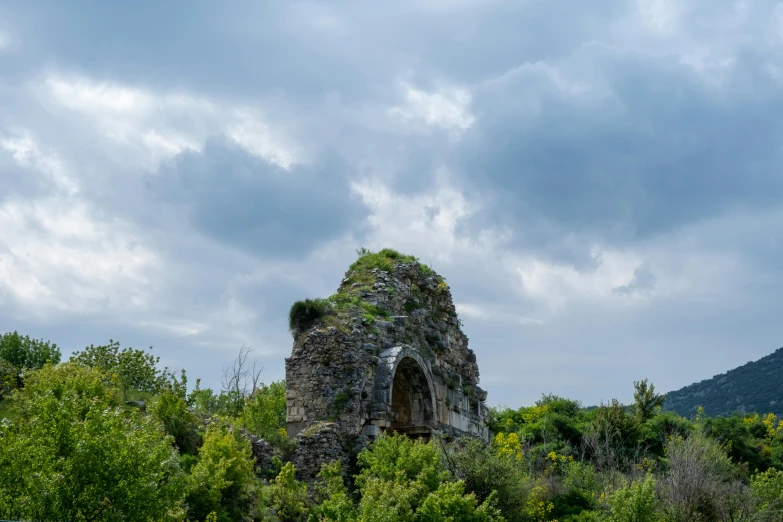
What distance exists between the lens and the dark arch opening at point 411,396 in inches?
736

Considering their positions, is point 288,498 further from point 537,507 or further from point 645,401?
point 645,401

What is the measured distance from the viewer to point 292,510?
1274 cm

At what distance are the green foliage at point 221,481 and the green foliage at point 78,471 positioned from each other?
124 inches

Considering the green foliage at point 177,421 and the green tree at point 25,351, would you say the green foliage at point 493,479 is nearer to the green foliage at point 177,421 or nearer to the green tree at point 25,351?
the green foliage at point 177,421

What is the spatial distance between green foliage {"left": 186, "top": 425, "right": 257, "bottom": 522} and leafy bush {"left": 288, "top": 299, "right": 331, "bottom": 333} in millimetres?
4402

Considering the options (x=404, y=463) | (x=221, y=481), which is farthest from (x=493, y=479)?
(x=221, y=481)

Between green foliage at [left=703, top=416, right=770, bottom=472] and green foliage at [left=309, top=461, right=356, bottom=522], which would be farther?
green foliage at [left=703, top=416, right=770, bottom=472]

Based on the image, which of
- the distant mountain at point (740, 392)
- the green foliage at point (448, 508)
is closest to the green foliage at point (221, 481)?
the green foliage at point (448, 508)

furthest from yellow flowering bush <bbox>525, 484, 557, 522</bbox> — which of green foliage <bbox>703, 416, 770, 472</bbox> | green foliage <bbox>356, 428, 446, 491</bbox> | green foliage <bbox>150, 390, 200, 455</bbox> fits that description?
green foliage <bbox>703, 416, 770, 472</bbox>

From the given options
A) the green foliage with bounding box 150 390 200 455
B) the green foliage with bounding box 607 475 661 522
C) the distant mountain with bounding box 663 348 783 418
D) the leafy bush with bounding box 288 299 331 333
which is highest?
the distant mountain with bounding box 663 348 783 418

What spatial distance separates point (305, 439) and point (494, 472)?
154 inches

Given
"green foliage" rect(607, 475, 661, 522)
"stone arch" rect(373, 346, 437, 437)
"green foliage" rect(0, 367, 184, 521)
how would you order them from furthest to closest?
"stone arch" rect(373, 346, 437, 437)
"green foliage" rect(607, 475, 661, 522)
"green foliage" rect(0, 367, 184, 521)

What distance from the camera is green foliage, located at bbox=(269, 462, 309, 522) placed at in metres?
12.7

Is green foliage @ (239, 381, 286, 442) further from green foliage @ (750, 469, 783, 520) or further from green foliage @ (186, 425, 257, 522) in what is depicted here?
green foliage @ (750, 469, 783, 520)
